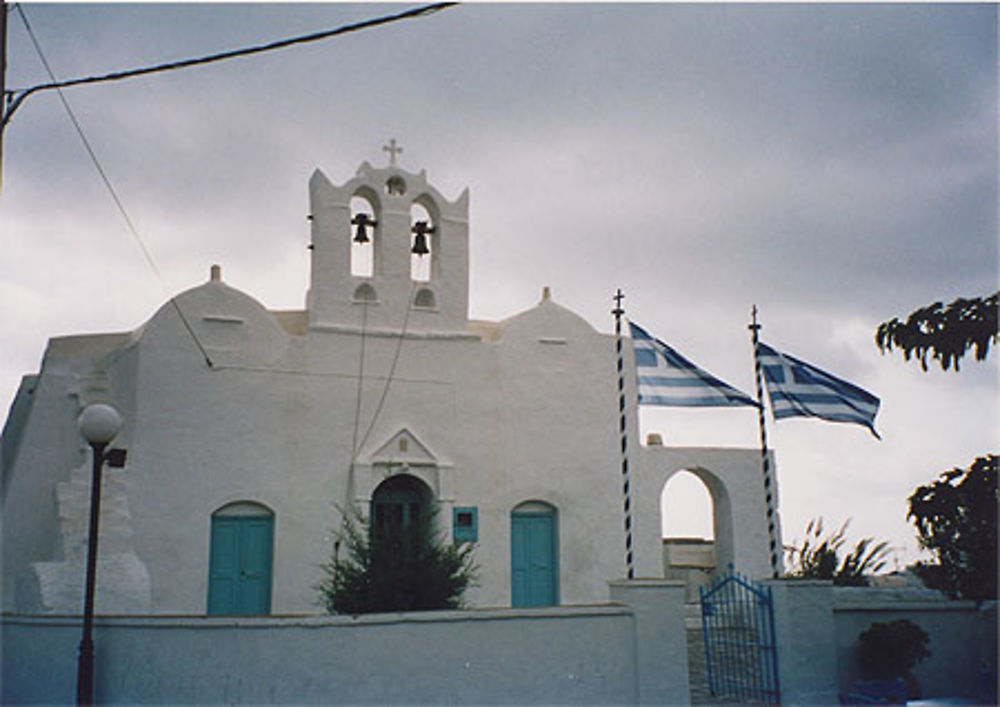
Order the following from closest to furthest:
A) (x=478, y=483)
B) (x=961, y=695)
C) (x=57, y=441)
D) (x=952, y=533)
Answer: (x=961, y=695), (x=952, y=533), (x=57, y=441), (x=478, y=483)

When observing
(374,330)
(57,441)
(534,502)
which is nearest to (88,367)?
(57,441)

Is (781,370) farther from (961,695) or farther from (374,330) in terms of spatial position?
(374,330)

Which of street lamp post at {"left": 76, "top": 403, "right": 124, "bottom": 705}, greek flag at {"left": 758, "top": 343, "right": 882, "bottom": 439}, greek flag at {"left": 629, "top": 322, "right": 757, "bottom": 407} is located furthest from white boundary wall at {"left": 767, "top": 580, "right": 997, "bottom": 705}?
street lamp post at {"left": 76, "top": 403, "right": 124, "bottom": 705}

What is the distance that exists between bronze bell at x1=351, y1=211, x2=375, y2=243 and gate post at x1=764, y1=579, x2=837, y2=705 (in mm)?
9734

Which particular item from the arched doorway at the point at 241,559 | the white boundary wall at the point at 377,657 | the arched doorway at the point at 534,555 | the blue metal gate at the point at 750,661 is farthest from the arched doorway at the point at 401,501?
the white boundary wall at the point at 377,657

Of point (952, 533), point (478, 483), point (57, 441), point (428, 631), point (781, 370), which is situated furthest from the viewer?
point (478, 483)

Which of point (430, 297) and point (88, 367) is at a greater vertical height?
point (430, 297)

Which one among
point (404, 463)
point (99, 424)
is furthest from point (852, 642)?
point (99, 424)

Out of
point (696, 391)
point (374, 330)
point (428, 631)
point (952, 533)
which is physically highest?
point (374, 330)

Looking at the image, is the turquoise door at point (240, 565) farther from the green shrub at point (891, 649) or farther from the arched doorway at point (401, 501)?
the green shrub at point (891, 649)

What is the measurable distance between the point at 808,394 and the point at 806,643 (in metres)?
4.01

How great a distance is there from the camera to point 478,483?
59.8 ft

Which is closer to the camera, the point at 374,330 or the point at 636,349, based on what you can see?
the point at 636,349

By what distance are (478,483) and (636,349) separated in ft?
13.9
